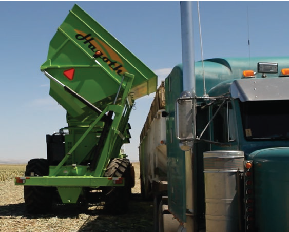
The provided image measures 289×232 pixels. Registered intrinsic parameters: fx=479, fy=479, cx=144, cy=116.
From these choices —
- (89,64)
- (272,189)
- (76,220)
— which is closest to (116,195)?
(76,220)

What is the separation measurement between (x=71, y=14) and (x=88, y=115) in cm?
287

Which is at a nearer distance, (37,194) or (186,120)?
(186,120)

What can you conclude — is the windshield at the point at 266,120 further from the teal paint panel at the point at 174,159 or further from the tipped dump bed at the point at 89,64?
the tipped dump bed at the point at 89,64

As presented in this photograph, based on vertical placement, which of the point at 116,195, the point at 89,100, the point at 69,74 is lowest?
the point at 116,195

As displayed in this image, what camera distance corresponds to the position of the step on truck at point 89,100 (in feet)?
41.1

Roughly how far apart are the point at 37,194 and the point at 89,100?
289cm

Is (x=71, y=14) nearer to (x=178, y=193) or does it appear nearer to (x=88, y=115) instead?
(x=88, y=115)

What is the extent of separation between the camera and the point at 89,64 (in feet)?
42.9

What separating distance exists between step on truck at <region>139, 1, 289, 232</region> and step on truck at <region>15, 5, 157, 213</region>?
5984 millimetres

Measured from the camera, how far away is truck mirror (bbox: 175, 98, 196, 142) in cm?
535

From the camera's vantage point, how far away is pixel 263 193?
5.25 m

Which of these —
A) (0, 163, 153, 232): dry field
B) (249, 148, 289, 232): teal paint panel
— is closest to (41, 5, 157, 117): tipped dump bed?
(0, 163, 153, 232): dry field

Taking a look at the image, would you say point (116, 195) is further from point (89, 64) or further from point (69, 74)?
point (89, 64)

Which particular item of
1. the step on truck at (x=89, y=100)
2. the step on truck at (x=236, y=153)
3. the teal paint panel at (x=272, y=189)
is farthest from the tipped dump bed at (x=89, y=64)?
the teal paint panel at (x=272, y=189)
